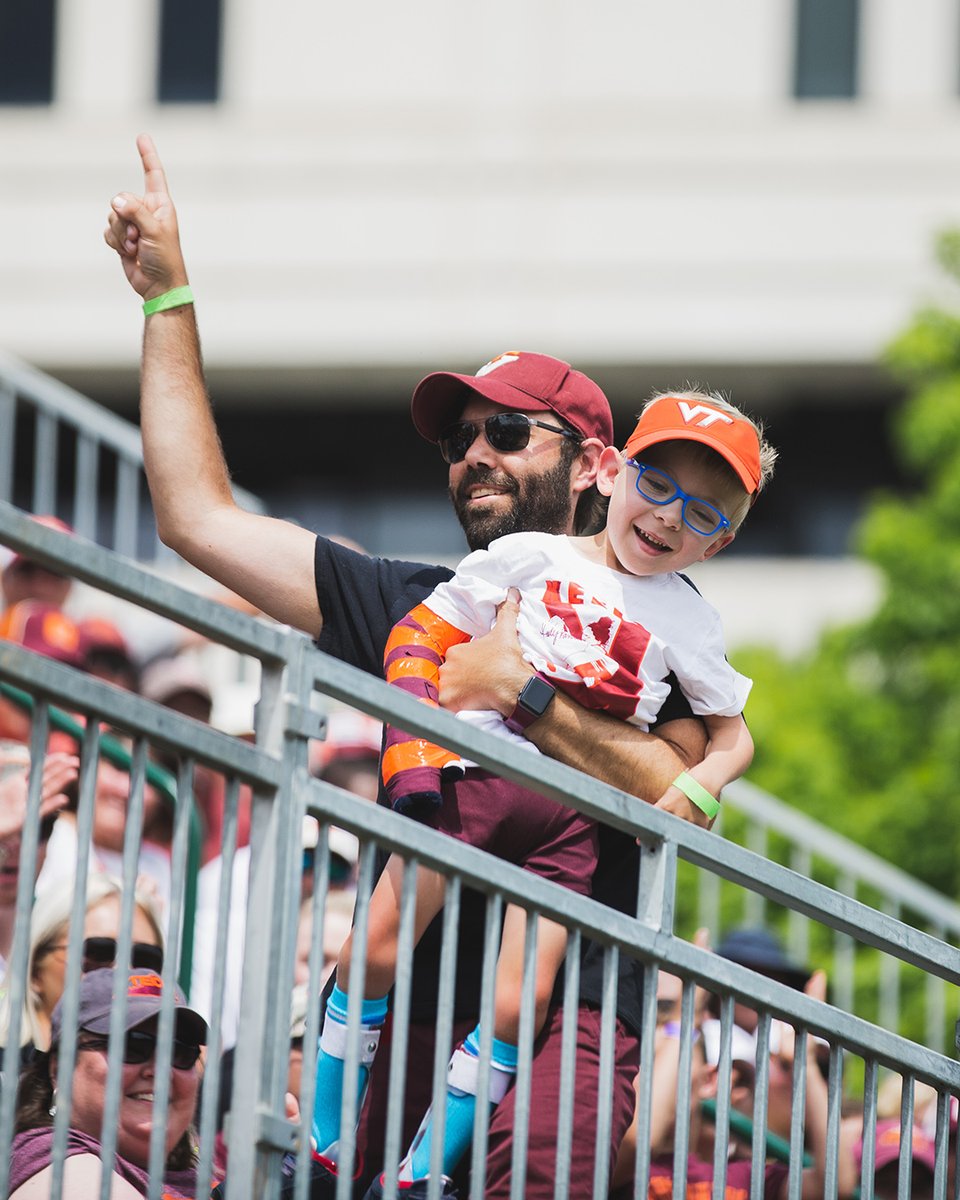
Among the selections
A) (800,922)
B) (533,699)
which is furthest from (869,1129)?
(800,922)

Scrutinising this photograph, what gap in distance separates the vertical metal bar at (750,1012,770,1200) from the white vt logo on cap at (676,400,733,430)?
1.14 metres

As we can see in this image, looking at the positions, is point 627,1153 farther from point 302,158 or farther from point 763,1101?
point 302,158

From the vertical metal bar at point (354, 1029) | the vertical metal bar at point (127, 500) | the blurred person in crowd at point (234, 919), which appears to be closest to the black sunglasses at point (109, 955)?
the blurred person in crowd at point (234, 919)

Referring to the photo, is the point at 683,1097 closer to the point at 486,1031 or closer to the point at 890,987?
the point at 486,1031

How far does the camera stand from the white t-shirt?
151 inches

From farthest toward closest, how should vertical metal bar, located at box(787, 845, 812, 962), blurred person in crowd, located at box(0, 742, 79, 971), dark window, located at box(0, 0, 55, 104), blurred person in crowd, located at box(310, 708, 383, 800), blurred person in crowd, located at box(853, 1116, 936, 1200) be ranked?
dark window, located at box(0, 0, 55, 104)
vertical metal bar, located at box(787, 845, 812, 962)
blurred person in crowd, located at box(310, 708, 383, 800)
blurred person in crowd, located at box(853, 1116, 936, 1200)
blurred person in crowd, located at box(0, 742, 79, 971)

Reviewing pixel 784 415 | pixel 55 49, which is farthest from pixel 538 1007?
pixel 55 49

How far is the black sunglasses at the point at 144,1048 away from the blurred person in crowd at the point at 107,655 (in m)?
3.79

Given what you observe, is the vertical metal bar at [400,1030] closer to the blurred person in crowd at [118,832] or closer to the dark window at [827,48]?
the blurred person in crowd at [118,832]

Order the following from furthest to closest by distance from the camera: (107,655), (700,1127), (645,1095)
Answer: (107,655) → (700,1127) → (645,1095)

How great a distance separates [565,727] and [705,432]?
2.09 ft

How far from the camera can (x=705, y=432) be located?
12.8 feet

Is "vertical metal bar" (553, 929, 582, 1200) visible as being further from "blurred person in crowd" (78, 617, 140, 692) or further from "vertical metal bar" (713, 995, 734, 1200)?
"blurred person in crowd" (78, 617, 140, 692)

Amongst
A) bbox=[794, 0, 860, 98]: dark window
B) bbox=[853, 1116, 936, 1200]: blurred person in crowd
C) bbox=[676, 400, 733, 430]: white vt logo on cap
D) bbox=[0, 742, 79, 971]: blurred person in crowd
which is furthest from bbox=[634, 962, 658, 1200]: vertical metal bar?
bbox=[794, 0, 860, 98]: dark window
